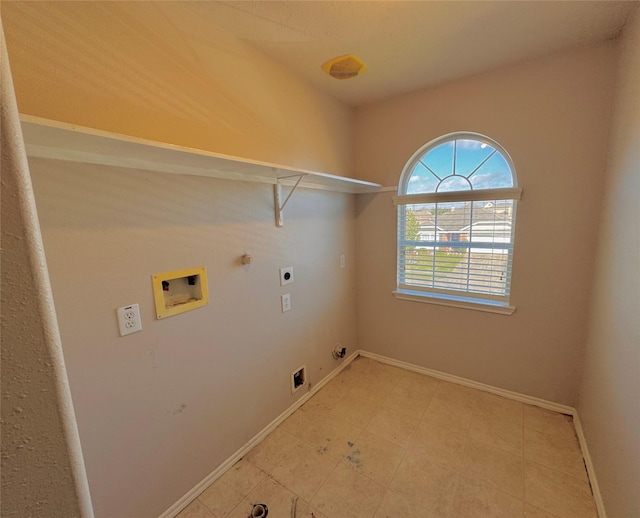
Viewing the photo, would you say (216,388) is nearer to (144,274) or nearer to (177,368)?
(177,368)

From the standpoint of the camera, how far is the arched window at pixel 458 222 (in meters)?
2.16

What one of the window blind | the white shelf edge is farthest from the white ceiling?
the window blind

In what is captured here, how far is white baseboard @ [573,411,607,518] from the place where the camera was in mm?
1398

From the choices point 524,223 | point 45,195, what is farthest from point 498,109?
point 45,195

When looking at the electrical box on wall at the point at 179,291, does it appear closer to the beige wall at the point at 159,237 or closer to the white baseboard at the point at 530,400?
the beige wall at the point at 159,237

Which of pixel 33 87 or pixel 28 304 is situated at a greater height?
pixel 33 87

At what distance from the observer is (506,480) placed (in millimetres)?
1589

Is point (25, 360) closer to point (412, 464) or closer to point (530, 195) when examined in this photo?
point (412, 464)

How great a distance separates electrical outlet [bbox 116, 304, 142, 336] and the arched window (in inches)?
83.0

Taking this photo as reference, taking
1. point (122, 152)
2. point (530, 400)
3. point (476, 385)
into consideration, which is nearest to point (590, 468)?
point (530, 400)

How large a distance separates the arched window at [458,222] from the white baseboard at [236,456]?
1201 millimetres

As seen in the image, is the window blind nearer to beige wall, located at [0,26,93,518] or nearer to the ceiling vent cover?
the ceiling vent cover

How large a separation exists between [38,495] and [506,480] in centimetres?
211

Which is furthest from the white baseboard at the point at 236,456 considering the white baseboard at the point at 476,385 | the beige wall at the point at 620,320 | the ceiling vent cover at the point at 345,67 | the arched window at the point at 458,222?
the ceiling vent cover at the point at 345,67
